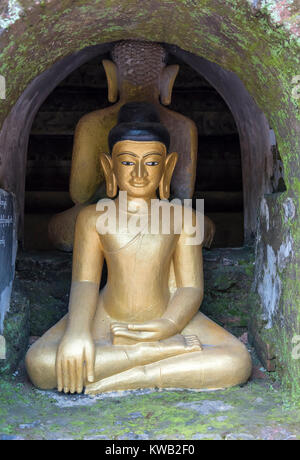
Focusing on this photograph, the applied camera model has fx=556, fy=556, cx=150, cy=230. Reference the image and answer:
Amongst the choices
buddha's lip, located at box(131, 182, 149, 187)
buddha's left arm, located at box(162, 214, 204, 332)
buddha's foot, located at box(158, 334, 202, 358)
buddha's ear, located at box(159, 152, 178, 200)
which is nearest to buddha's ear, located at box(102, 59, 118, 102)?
buddha's ear, located at box(159, 152, 178, 200)

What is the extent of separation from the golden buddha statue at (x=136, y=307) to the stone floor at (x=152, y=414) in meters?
0.08

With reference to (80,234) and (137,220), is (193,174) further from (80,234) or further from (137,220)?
(80,234)

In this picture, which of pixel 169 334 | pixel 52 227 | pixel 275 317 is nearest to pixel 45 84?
pixel 52 227

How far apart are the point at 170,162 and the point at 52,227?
896 mm

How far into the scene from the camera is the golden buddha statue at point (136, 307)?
98.5 inches

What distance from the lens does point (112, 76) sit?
3107 mm

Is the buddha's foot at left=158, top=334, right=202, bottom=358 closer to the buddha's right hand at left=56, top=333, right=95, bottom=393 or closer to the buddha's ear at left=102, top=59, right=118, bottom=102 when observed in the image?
the buddha's right hand at left=56, top=333, right=95, bottom=393

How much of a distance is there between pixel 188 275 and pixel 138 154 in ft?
2.13
